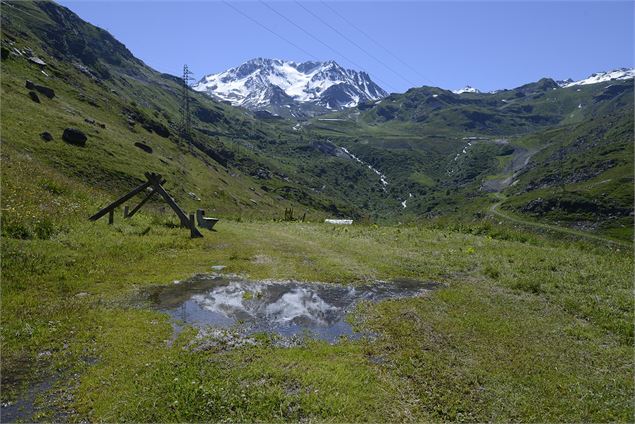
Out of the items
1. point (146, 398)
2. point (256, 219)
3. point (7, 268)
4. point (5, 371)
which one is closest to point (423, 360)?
point (146, 398)

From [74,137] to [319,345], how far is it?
70959mm

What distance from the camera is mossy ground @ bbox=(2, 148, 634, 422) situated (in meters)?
9.13

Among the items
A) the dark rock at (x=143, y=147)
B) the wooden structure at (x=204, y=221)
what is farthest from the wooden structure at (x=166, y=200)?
the dark rock at (x=143, y=147)

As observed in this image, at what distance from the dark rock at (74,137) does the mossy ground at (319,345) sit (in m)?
50.7

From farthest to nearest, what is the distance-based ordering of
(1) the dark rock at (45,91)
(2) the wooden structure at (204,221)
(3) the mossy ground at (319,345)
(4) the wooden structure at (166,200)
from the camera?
1. (1) the dark rock at (45,91)
2. (2) the wooden structure at (204,221)
3. (4) the wooden structure at (166,200)
4. (3) the mossy ground at (319,345)

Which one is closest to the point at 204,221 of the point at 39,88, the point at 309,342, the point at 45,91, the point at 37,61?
the point at 309,342

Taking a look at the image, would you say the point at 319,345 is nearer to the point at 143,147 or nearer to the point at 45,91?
the point at 143,147

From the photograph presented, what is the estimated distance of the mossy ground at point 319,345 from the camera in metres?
9.13

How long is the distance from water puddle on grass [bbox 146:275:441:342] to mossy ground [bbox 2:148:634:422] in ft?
3.01

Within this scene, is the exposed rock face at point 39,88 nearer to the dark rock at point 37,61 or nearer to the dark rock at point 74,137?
the dark rock at point 74,137

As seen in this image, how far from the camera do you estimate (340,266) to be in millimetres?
22031

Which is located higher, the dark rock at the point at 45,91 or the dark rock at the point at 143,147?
the dark rock at the point at 45,91

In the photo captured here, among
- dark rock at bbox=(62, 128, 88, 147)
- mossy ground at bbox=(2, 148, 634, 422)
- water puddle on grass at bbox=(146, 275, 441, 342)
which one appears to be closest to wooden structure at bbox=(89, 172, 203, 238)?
mossy ground at bbox=(2, 148, 634, 422)

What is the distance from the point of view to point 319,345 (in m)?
12.2
